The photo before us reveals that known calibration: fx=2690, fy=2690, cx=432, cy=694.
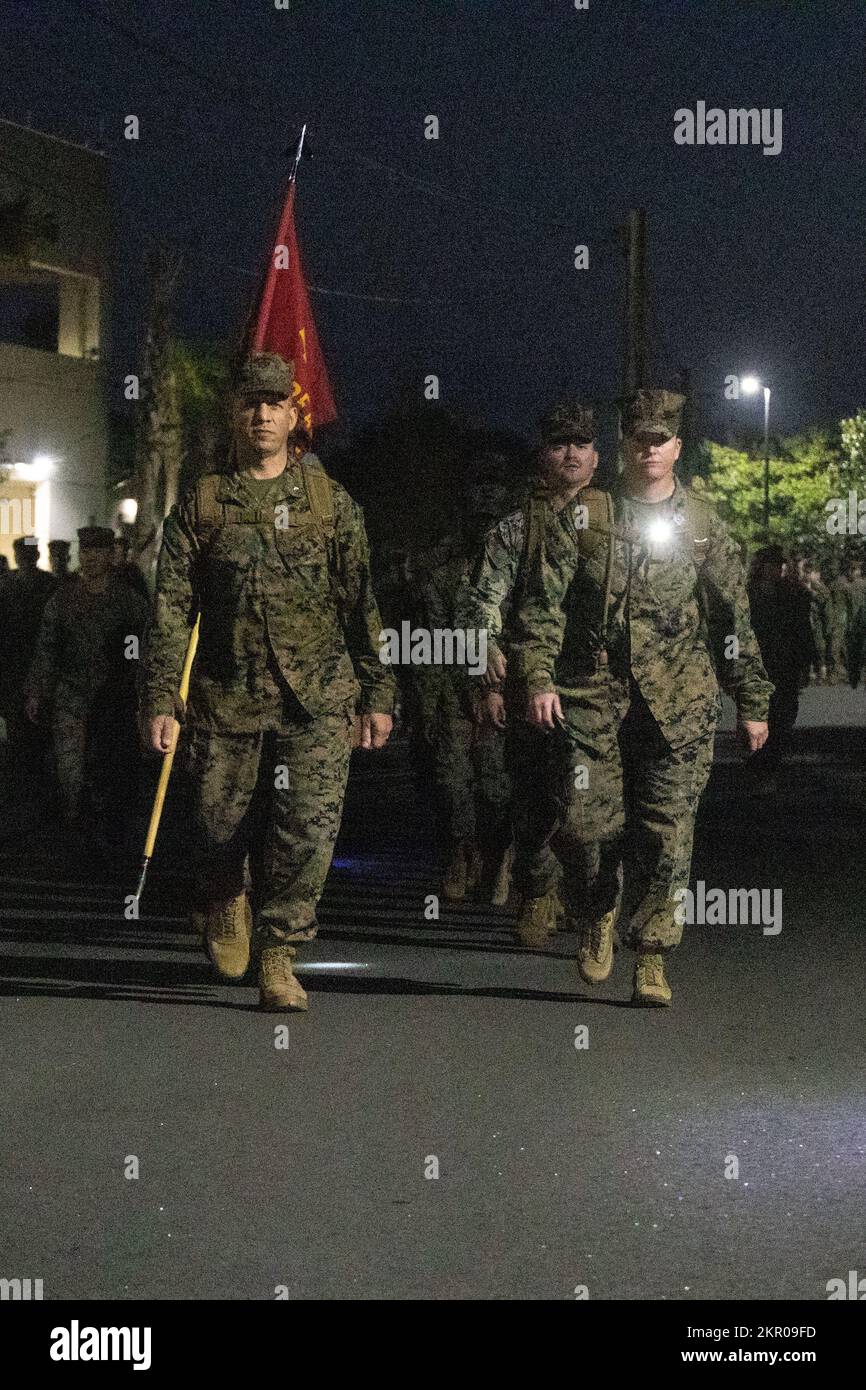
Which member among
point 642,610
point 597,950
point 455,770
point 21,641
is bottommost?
point 597,950

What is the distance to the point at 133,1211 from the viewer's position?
5863 mm

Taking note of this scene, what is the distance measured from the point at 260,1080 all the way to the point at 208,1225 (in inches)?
65.7

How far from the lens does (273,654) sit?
27.8ft

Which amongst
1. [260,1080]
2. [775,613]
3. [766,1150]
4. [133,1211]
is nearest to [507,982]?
[260,1080]

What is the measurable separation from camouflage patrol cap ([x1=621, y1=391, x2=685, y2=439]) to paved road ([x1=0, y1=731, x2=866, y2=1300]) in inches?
73.4

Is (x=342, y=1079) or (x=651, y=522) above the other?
(x=651, y=522)

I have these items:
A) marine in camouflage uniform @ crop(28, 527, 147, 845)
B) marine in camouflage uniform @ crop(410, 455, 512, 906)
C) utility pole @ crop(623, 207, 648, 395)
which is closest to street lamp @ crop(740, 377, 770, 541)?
utility pole @ crop(623, 207, 648, 395)

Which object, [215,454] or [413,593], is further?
[413,593]

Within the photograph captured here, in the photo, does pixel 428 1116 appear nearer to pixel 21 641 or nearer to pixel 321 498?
pixel 321 498

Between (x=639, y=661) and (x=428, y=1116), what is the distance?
2144mm

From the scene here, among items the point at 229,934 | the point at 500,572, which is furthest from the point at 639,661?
the point at 229,934
